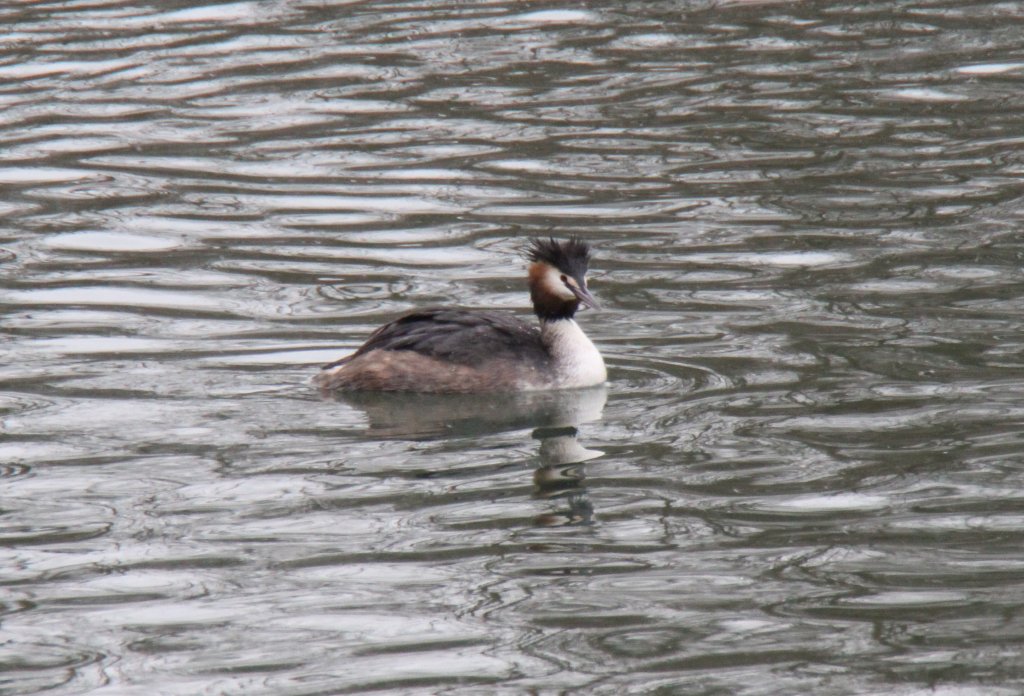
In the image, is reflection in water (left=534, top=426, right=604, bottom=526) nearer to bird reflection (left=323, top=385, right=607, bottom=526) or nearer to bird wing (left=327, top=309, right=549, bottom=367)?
bird reflection (left=323, top=385, right=607, bottom=526)

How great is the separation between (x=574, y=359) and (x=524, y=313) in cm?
154

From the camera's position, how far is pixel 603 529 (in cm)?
716

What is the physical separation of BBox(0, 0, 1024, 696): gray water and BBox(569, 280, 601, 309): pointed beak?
40 cm

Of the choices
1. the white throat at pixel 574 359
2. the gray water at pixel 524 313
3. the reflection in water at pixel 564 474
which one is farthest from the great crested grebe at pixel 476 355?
the reflection in water at pixel 564 474

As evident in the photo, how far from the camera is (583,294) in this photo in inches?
376

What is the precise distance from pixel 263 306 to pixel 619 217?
2721 mm

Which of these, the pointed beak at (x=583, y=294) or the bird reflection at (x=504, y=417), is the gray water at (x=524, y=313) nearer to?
the bird reflection at (x=504, y=417)

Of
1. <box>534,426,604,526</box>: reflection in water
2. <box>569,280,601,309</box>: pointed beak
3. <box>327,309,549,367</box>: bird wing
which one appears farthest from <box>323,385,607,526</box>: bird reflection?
<box>569,280,601,309</box>: pointed beak

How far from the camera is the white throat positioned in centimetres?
938

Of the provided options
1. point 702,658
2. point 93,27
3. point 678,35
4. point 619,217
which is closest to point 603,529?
point 702,658

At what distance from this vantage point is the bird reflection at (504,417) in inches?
324

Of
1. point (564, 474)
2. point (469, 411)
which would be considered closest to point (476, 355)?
point (469, 411)

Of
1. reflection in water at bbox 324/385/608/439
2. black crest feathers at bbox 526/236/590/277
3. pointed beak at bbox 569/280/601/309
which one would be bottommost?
reflection in water at bbox 324/385/608/439

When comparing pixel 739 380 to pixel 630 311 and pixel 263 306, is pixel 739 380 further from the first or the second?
pixel 263 306
